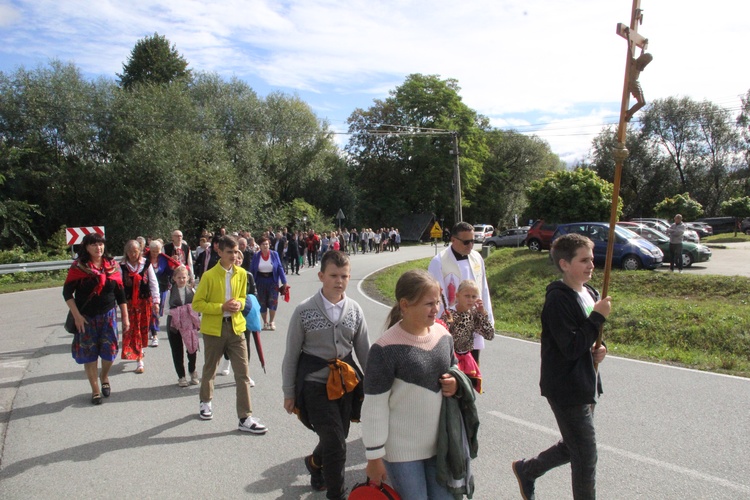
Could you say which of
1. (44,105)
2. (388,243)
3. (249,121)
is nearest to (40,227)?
(44,105)

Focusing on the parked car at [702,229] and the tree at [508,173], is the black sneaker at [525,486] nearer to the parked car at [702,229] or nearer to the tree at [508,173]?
the parked car at [702,229]

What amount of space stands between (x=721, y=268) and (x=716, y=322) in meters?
9.43

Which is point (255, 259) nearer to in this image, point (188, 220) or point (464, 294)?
point (464, 294)

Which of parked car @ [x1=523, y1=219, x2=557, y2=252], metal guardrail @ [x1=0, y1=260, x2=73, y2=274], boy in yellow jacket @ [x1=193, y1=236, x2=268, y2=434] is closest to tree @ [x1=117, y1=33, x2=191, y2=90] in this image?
metal guardrail @ [x1=0, y1=260, x2=73, y2=274]

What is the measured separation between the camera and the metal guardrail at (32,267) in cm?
2112

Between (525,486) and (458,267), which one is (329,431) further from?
(458,267)

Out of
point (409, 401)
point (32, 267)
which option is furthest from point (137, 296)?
point (32, 267)

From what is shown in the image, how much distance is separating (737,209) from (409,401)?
43430 millimetres

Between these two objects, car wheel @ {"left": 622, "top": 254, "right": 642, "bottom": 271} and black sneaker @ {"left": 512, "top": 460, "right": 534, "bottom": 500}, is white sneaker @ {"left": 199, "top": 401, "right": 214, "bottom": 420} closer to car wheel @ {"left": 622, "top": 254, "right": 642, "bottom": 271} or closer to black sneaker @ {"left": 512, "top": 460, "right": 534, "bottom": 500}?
black sneaker @ {"left": 512, "top": 460, "right": 534, "bottom": 500}

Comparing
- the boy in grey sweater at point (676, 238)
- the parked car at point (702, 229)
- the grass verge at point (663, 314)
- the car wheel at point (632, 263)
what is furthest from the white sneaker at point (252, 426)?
the parked car at point (702, 229)

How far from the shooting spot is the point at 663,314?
11609 mm

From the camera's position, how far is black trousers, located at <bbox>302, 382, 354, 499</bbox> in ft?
11.6

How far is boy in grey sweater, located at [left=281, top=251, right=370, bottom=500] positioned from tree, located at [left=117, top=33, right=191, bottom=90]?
44142 mm

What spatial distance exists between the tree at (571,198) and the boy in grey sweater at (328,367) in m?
20.6
